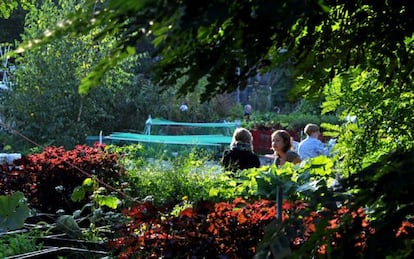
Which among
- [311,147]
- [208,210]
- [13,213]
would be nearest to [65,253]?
[13,213]

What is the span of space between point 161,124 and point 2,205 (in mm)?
14864

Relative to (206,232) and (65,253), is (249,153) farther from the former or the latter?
(206,232)

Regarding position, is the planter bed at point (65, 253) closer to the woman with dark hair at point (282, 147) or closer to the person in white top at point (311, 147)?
the woman with dark hair at point (282, 147)

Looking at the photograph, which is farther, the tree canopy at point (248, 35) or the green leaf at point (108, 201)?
the green leaf at point (108, 201)

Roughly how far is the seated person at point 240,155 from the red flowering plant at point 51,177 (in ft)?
4.55

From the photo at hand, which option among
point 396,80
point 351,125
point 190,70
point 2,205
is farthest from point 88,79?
point 2,205

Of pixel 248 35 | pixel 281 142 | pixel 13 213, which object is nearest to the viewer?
pixel 248 35

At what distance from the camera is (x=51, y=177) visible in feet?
24.1

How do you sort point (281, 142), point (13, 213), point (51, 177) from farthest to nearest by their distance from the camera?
point (281, 142) → point (51, 177) → point (13, 213)

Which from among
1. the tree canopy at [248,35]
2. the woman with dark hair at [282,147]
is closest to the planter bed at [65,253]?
the tree canopy at [248,35]

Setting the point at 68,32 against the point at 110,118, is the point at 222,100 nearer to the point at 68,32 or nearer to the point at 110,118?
the point at 110,118

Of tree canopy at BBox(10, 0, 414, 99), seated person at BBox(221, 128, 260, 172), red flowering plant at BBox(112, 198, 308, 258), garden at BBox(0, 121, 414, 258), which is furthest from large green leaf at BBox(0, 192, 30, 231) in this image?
tree canopy at BBox(10, 0, 414, 99)

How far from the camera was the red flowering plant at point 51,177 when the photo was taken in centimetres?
720

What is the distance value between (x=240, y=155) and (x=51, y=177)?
7.45 ft
